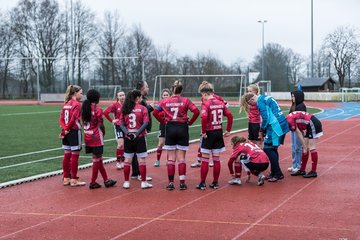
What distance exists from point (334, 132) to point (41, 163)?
11500mm

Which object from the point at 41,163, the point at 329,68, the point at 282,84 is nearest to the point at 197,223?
the point at 41,163

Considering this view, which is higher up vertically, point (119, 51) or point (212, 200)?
point (119, 51)

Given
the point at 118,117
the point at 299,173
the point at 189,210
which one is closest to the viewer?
the point at 189,210

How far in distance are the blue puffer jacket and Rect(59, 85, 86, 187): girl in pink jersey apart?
343 centimetres

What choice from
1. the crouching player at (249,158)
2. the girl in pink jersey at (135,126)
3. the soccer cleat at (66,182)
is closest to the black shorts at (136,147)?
the girl in pink jersey at (135,126)

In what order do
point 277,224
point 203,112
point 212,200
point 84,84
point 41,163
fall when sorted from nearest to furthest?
point 277,224
point 212,200
point 203,112
point 41,163
point 84,84

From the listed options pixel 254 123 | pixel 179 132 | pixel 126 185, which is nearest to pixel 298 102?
pixel 254 123

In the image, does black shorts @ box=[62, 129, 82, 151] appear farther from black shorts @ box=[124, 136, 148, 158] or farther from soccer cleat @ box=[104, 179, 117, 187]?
black shorts @ box=[124, 136, 148, 158]

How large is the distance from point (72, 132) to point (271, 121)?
373 centimetres

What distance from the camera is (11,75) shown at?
2933 inches

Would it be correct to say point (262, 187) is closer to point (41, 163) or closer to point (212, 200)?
point (212, 200)

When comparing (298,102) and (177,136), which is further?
(298,102)

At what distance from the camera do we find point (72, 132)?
9.74 meters

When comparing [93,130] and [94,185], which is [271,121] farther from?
→ [94,185]
